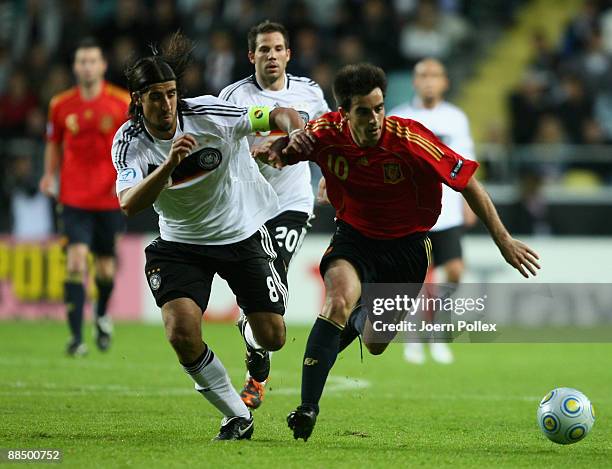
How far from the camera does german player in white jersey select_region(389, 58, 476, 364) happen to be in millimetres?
10922

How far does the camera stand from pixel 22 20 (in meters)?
19.7

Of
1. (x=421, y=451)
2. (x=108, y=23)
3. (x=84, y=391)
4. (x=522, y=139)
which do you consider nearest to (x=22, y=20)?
(x=108, y=23)

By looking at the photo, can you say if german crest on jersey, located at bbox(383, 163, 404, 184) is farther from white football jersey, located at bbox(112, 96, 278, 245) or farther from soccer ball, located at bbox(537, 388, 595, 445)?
soccer ball, located at bbox(537, 388, 595, 445)

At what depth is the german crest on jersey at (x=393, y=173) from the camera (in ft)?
21.6

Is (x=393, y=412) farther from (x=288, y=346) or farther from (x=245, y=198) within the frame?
(x=288, y=346)

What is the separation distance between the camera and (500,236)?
630 centimetres

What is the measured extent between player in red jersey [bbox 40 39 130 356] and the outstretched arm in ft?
18.1

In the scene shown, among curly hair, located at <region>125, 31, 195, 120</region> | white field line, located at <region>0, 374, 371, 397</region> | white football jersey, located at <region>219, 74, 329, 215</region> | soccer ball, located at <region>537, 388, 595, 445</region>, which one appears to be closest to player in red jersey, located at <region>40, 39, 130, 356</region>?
white field line, located at <region>0, 374, 371, 397</region>

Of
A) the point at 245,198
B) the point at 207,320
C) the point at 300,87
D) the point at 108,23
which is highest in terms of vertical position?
the point at 108,23

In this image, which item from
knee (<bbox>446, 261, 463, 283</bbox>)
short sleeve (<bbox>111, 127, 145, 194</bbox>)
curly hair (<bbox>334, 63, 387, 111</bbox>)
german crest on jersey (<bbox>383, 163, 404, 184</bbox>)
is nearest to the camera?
short sleeve (<bbox>111, 127, 145, 194</bbox>)

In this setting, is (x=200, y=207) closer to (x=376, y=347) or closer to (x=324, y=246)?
(x=376, y=347)

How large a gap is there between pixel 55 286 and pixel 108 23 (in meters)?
4.86

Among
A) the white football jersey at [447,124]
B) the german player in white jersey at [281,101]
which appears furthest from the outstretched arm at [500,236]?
the white football jersey at [447,124]

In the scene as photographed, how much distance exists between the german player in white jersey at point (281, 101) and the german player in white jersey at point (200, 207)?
1171 millimetres
